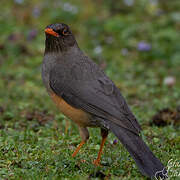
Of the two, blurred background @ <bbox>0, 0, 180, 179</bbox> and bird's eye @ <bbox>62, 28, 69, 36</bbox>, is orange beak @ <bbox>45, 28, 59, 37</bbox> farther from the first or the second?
blurred background @ <bbox>0, 0, 180, 179</bbox>

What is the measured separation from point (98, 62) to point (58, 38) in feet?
13.5

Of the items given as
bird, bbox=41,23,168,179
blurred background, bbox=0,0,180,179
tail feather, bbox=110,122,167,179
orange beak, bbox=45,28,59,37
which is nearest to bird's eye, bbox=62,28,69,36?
bird, bbox=41,23,168,179

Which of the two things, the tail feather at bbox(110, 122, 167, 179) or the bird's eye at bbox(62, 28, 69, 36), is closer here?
the tail feather at bbox(110, 122, 167, 179)

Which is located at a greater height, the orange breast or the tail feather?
the orange breast

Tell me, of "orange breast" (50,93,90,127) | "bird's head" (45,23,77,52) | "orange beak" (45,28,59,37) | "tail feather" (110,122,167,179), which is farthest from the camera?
"bird's head" (45,23,77,52)

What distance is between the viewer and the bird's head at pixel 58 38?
19.9 ft

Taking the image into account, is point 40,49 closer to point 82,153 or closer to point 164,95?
point 164,95

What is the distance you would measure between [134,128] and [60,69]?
1.41m

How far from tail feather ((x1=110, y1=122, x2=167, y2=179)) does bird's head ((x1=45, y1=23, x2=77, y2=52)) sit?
159 centimetres

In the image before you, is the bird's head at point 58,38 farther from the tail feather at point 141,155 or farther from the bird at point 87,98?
the tail feather at point 141,155

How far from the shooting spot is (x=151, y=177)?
4.75m

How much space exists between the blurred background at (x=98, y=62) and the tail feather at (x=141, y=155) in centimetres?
21

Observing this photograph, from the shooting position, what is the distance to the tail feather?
478 cm

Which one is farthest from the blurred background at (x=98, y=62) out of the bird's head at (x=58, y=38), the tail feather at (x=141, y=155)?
the bird's head at (x=58, y=38)
